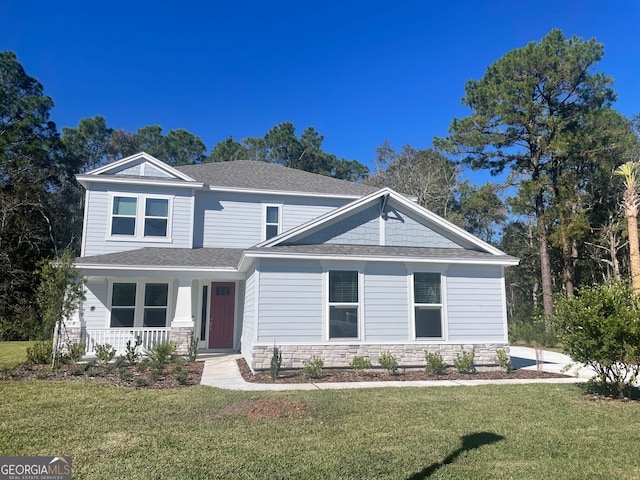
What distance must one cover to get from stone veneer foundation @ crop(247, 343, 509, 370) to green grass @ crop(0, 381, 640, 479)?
2.33 m

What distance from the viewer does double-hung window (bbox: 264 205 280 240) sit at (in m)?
16.4

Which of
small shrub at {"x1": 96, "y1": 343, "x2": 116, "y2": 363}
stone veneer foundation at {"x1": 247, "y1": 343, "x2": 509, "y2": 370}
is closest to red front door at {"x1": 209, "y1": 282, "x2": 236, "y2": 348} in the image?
small shrub at {"x1": 96, "y1": 343, "x2": 116, "y2": 363}

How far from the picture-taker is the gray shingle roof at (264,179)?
656 inches

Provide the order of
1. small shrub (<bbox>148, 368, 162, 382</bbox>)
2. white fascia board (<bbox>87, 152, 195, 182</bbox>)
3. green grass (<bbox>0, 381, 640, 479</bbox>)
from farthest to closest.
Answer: white fascia board (<bbox>87, 152, 195, 182</bbox>)
small shrub (<bbox>148, 368, 162, 382</bbox>)
green grass (<bbox>0, 381, 640, 479</bbox>)

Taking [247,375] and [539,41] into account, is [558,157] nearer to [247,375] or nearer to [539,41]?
[539,41]

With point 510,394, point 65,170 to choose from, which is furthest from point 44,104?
point 510,394

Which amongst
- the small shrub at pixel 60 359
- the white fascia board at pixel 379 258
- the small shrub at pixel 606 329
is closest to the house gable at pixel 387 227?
the white fascia board at pixel 379 258

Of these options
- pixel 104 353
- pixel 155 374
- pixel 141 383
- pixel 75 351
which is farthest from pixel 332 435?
pixel 75 351

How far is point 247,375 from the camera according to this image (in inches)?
402

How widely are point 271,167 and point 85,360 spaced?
11.4 meters

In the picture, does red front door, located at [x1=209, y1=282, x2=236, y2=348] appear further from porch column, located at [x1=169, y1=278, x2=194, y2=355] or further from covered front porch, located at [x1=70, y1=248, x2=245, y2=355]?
porch column, located at [x1=169, y1=278, x2=194, y2=355]

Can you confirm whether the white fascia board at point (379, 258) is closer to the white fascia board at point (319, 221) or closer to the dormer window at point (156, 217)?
the white fascia board at point (319, 221)

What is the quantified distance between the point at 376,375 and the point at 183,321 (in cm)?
595

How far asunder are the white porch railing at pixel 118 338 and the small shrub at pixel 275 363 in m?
4.44
